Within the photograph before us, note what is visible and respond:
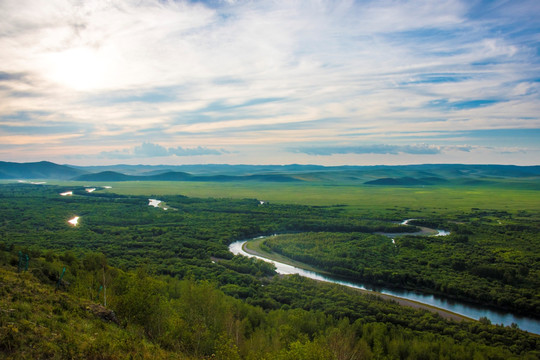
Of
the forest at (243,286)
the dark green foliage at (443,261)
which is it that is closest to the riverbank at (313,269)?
the dark green foliage at (443,261)

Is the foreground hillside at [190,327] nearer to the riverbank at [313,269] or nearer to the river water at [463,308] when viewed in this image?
the riverbank at [313,269]

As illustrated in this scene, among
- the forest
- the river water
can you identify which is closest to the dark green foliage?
the forest

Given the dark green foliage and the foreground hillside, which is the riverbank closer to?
the dark green foliage

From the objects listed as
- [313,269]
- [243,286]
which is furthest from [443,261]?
[243,286]

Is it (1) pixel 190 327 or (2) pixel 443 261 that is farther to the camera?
(2) pixel 443 261

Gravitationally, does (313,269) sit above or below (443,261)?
below

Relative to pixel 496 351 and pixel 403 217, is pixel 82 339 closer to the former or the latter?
pixel 496 351

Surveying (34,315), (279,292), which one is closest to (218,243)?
(279,292)

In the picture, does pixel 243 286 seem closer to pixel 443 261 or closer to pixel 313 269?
pixel 313 269
